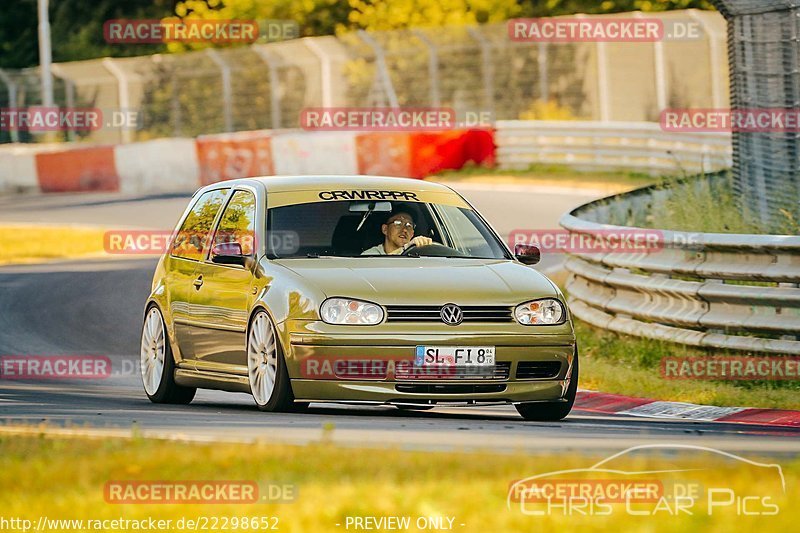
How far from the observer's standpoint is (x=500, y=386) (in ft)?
33.9

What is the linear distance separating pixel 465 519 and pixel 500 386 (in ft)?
14.4

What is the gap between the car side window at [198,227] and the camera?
12.1 meters

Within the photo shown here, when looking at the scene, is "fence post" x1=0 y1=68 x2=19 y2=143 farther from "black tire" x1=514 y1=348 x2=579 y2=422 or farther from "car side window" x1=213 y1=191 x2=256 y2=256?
"black tire" x1=514 y1=348 x2=579 y2=422

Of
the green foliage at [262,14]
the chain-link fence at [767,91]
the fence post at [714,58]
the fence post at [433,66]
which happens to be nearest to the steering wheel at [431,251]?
the chain-link fence at [767,91]

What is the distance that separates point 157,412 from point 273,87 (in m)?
31.2

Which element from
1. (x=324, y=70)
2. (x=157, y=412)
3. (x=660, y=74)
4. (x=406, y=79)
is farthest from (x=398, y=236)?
(x=406, y=79)

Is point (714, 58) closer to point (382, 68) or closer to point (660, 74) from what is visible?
point (660, 74)

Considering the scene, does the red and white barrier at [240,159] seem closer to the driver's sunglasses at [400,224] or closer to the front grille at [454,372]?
the driver's sunglasses at [400,224]

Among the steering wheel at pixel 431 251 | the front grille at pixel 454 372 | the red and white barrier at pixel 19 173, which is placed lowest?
the red and white barrier at pixel 19 173

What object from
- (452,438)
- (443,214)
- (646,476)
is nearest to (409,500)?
(646,476)

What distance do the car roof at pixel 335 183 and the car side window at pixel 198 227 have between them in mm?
224

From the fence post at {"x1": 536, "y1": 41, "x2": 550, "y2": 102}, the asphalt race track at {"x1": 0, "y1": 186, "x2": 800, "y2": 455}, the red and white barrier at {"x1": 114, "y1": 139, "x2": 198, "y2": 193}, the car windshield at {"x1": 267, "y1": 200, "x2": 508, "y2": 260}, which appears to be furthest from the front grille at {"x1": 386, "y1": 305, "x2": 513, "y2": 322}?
the fence post at {"x1": 536, "y1": 41, "x2": 550, "y2": 102}

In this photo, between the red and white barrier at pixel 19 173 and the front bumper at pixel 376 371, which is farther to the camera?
the red and white barrier at pixel 19 173

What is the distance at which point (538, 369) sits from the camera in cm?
1048
